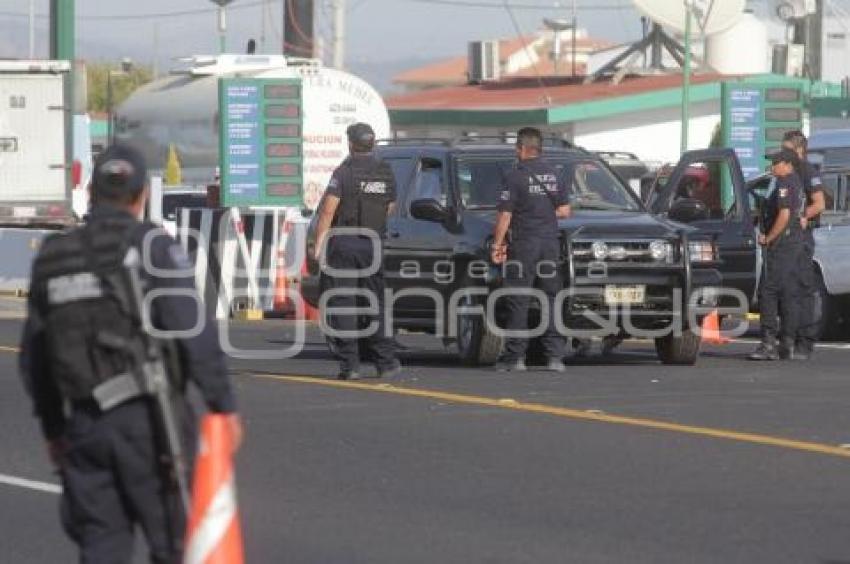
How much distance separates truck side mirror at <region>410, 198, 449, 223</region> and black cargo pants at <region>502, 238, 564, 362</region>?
0.91 metres

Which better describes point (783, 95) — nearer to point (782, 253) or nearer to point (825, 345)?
point (825, 345)

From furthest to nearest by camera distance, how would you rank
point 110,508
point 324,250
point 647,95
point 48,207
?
point 647,95 → point 48,207 → point 324,250 → point 110,508

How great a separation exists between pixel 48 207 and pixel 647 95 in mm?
25684

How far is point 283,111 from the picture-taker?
110 feet

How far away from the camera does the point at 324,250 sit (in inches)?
632

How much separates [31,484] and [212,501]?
507cm

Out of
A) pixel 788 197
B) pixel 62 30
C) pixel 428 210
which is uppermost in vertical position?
pixel 62 30

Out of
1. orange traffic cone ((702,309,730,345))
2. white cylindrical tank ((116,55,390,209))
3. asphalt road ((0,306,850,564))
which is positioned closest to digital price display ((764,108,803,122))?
white cylindrical tank ((116,55,390,209))

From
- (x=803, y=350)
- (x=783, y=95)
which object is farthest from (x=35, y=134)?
(x=803, y=350)

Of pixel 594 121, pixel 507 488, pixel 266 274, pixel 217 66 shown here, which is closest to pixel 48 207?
pixel 266 274

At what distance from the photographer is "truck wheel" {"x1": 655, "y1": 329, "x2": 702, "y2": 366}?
58.0 ft

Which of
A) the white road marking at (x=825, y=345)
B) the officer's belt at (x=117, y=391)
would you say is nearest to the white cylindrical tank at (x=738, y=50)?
the white road marking at (x=825, y=345)

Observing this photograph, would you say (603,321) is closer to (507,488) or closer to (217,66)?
(507,488)

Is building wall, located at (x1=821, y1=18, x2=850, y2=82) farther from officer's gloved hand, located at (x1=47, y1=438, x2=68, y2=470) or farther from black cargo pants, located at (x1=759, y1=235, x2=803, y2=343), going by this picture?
officer's gloved hand, located at (x1=47, y1=438, x2=68, y2=470)
